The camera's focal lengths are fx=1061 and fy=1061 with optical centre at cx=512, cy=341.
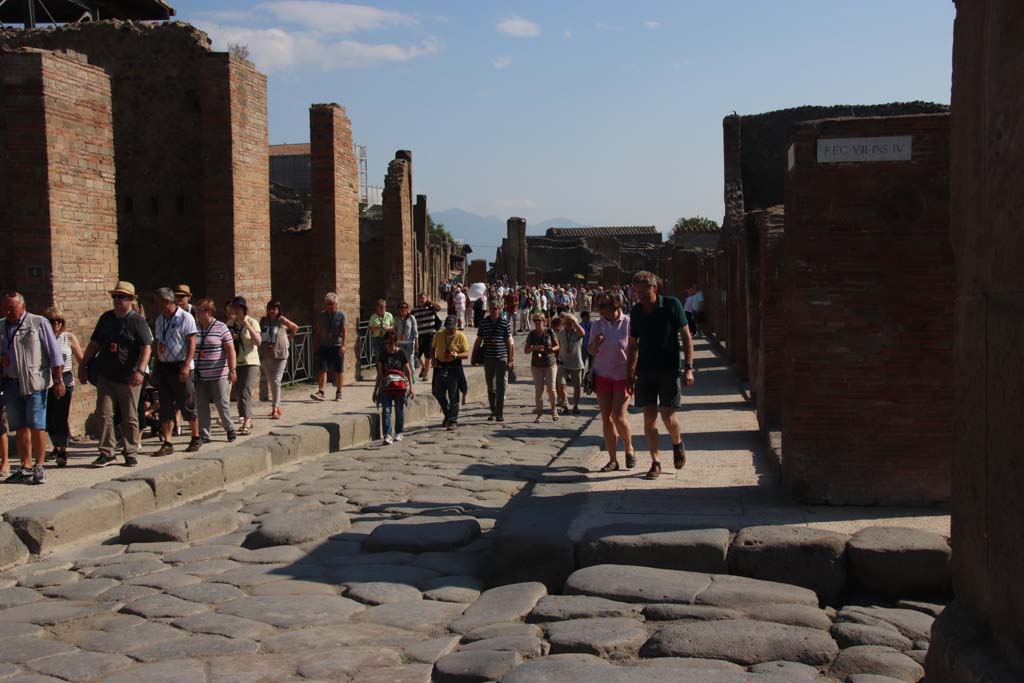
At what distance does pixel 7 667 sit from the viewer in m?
4.87

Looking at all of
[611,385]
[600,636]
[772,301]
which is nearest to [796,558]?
[600,636]

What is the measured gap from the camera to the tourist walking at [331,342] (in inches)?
628

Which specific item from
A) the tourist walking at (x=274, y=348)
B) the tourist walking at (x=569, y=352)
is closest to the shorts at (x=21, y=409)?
the tourist walking at (x=274, y=348)

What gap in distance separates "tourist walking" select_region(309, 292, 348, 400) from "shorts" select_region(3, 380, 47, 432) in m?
6.84

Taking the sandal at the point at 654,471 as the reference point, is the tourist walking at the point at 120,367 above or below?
above

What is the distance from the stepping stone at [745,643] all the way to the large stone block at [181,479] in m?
5.44

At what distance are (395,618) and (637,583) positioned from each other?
1291 millimetres

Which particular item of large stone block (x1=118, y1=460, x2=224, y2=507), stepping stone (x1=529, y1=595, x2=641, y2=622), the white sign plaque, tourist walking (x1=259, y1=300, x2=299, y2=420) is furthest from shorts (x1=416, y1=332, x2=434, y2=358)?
stepping stone (x1=529, y1=595, x2=641, y2=622)

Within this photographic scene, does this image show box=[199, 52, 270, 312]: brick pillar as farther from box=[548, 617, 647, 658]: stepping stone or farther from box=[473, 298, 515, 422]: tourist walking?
box=[548, 617, 647, 658]: stepping stone

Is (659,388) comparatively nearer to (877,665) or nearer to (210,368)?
(877,665)

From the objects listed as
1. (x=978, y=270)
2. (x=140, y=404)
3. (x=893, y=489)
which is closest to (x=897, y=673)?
(x=978, y=270)

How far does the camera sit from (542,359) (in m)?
14.5

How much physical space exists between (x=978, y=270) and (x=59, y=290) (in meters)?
10.2

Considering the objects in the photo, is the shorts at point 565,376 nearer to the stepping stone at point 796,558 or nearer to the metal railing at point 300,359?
the metal railing at point 300,359
